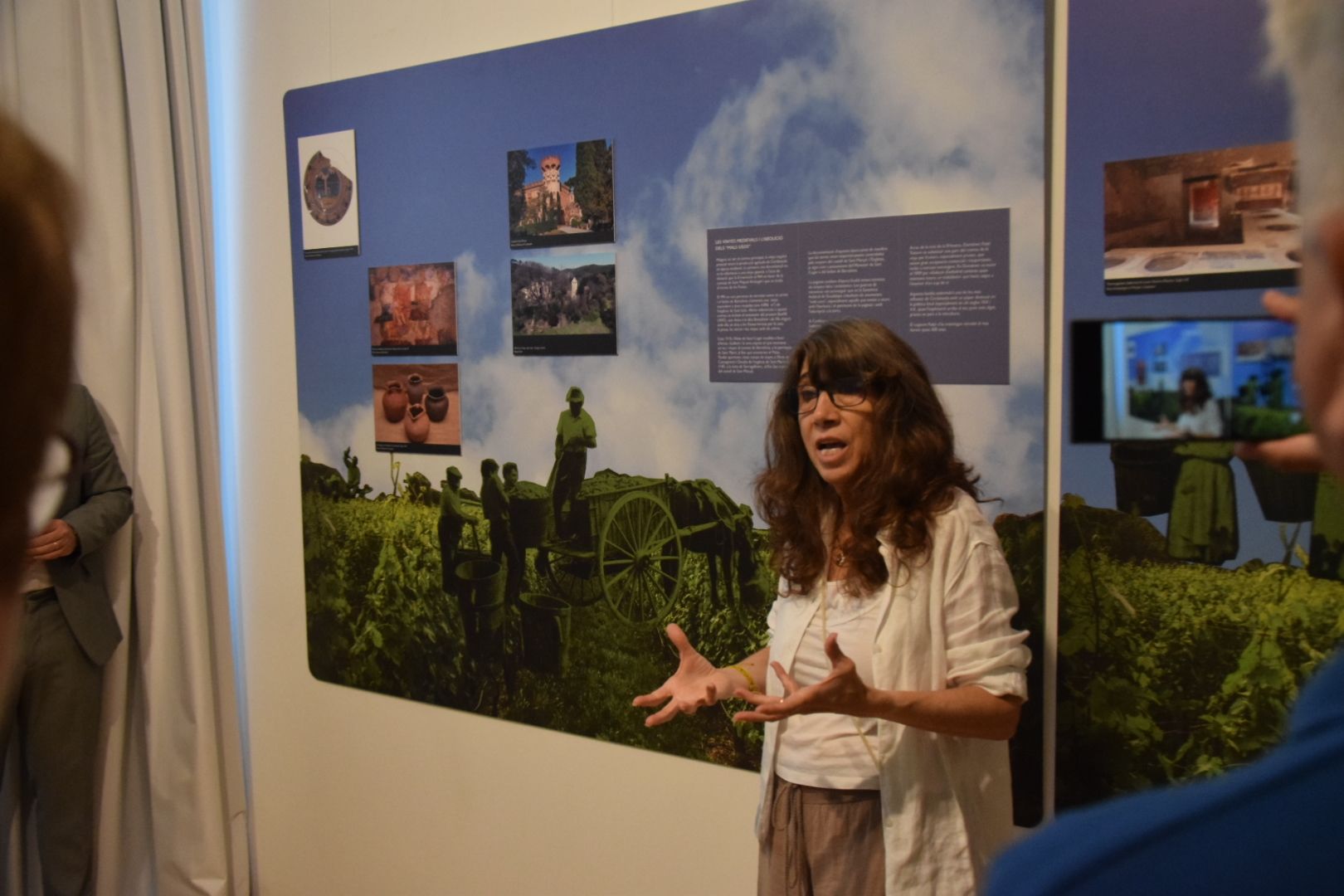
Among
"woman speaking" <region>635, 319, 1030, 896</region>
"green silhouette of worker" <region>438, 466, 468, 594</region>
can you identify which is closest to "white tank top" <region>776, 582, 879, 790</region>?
"woman speaking" <region>635, 319, 1030, 896</region>

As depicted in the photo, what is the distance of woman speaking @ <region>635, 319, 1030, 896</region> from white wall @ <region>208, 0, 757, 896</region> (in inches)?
26.3

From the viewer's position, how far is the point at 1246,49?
196cm

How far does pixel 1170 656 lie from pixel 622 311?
143 centimetres

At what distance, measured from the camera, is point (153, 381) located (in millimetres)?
3443

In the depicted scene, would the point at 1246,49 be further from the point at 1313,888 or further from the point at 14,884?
the point at 14,884

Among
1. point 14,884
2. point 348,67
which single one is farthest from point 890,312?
point 14,884

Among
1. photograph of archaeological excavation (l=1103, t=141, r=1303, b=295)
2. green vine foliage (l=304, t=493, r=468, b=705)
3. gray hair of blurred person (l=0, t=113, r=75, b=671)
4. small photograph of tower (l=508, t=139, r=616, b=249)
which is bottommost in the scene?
green vine foliage (l=304, t=493, r=468, b=705)

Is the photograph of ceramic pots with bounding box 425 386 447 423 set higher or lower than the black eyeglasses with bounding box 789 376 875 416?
lower

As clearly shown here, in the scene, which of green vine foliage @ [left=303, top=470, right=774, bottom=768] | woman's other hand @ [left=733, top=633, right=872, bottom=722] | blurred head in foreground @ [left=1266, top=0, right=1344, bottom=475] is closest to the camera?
blurred head in foreground @ [left=1266, top=0, right=1344, bottom=475]

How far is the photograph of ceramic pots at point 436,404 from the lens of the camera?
308 cm

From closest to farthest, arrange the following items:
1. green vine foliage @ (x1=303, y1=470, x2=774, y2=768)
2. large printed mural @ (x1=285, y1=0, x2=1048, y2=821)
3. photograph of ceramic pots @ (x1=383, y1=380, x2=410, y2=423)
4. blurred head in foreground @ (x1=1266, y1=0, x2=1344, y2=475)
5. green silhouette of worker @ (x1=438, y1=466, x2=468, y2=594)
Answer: blurred head in foreground @ (x1=1266, y1=0, x2=1344, y2=475)
large printed mural @ (x1=285, y1=0, x2=1048, y2=821)
green vine foliage @ (x1=303, y1=470, x2=774, y2=768)
green silhouette of worker @ (x1=438, y1=466, x2=468, y2=594)
photograph of ceramic pots @ (x1=383, y1=380, x2=410, y2=423)

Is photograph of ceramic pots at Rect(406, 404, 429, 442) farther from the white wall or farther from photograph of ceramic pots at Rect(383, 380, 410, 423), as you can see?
the white wall

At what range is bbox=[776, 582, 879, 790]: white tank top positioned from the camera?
1942 mm

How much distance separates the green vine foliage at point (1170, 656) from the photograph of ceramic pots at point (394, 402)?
1.84m
